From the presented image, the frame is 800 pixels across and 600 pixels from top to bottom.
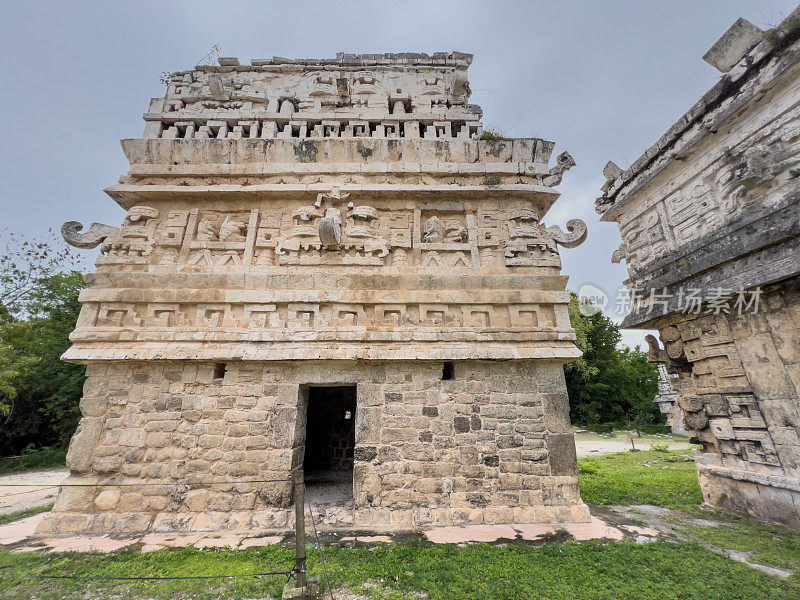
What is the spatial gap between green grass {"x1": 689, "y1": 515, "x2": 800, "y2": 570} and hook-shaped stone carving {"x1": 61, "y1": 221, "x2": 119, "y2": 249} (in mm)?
9163

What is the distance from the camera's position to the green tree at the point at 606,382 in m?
21.0

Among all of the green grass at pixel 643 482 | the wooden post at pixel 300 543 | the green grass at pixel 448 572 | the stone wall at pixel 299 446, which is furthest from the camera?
the green grass at pixel 643 482

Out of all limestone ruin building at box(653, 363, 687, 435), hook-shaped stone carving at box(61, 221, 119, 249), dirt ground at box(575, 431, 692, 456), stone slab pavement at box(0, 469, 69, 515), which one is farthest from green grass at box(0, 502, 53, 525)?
limestone ruin building at box(653, 363, 687, 435)

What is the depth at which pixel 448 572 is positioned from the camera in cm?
304

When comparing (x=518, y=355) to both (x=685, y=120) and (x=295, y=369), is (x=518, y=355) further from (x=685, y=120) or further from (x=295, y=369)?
(x=685, y=120)

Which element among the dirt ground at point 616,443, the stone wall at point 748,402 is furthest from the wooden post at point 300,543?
the dirt ground at point 616,443

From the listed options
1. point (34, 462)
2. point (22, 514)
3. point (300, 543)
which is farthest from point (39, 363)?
point (300, 543)

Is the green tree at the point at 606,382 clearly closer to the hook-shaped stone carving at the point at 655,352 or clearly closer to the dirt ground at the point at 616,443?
the dirt ground at the point at 616,443

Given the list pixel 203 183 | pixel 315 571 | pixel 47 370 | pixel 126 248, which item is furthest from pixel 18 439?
pixel 315 571

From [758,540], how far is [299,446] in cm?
560

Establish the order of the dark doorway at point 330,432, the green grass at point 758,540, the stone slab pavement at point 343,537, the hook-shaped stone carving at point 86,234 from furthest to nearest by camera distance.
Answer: the dark doorway at point 330,432, the hook-shaped stone carving at point 86,234, the stone slab pavement at point 343,537, the green grass at point 758,540

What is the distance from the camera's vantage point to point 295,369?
4801 mm

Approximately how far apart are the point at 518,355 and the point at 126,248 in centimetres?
629

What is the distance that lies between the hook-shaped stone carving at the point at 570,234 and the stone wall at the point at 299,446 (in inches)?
80.3
